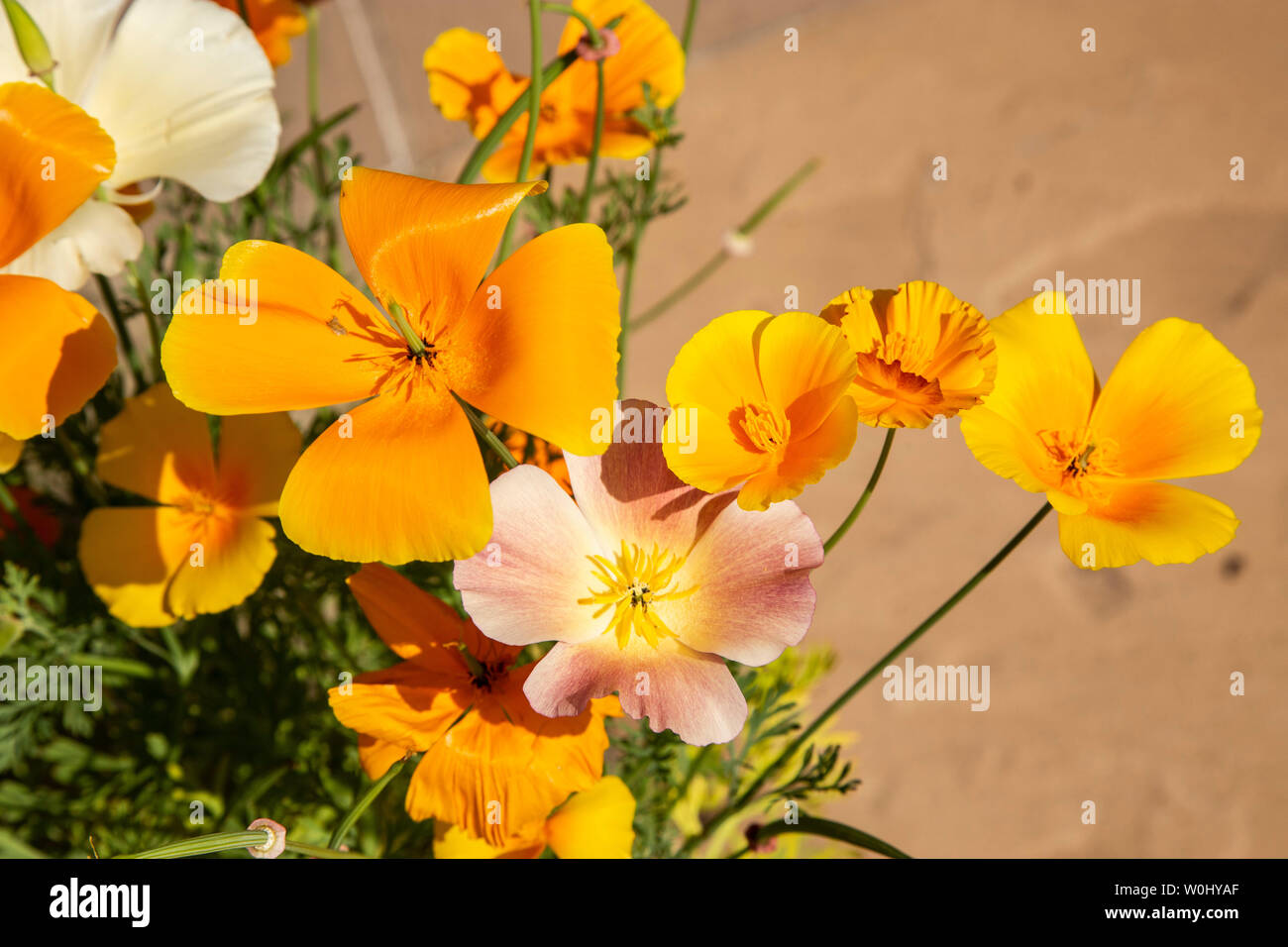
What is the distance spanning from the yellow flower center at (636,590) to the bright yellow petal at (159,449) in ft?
0.92

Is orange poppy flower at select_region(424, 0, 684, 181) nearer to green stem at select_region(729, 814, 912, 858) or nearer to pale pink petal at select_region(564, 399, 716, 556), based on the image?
pale pink petal at select_region(564, 399, 716, 556)

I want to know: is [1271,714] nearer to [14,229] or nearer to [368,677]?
[368,677]

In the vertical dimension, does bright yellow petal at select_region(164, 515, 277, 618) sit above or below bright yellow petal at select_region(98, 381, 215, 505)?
below

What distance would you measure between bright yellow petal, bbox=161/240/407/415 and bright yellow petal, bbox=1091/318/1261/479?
0.35 m

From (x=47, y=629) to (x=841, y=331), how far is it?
0.54 m

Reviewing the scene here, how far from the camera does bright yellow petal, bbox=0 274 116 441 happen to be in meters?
0.46

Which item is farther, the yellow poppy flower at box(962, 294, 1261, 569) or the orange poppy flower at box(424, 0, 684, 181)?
the orange poppy flower at box(424, 0, 684, 181)

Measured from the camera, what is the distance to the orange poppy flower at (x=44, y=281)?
0.47 m

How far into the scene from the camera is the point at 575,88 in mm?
694

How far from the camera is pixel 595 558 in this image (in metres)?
0.47

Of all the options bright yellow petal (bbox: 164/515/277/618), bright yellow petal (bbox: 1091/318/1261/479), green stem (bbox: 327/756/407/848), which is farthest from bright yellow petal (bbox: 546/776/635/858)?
bright yellow petal (bbox: 1091/318/1261/479)

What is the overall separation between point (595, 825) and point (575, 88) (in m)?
0.49

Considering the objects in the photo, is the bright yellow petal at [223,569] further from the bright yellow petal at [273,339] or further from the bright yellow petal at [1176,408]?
the bright yellow petal at [1176,408]
